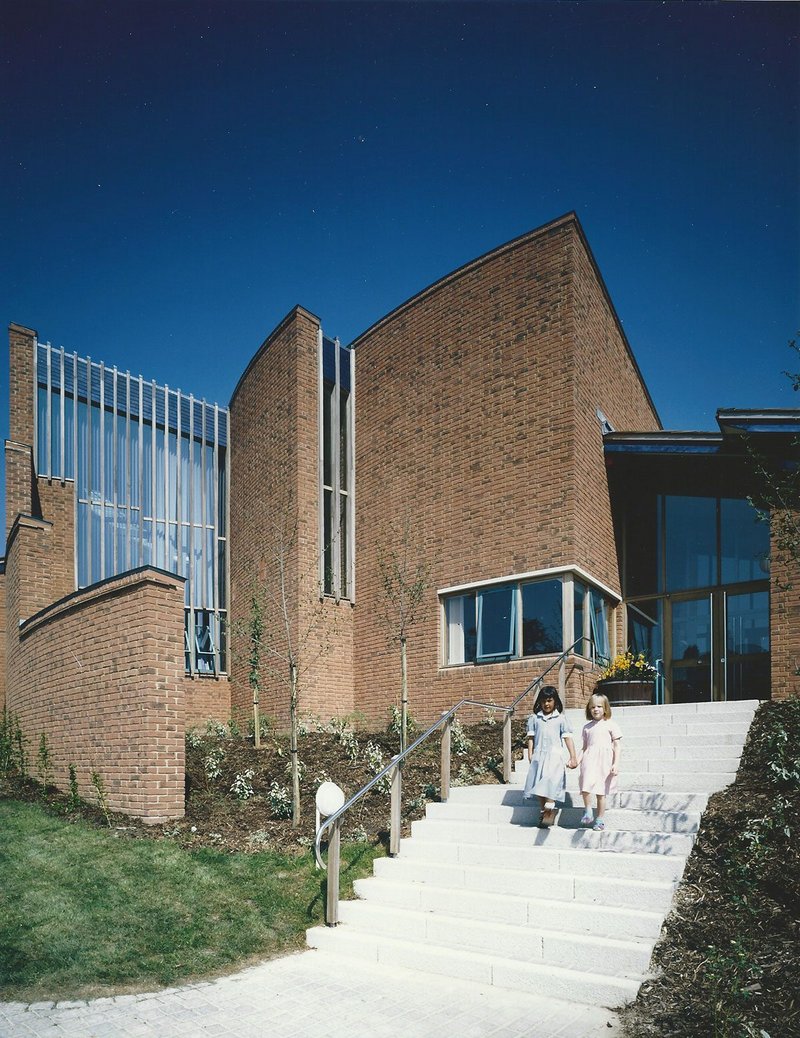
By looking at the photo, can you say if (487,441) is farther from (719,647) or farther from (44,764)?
(44,764)

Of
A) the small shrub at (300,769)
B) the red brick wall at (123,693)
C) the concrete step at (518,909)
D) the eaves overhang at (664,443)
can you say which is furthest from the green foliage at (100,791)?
the eaves overhang at (664,443)

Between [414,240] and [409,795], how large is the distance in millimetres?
8039

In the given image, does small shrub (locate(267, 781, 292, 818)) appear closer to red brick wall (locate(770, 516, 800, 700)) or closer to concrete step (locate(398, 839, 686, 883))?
concrete step (locate(398, 839, 686, 883))

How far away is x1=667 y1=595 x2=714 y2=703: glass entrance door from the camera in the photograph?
15.0 meters

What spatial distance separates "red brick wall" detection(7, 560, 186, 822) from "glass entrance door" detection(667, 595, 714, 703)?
369 inches

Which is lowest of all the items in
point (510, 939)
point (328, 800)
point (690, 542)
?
point (510, 939)

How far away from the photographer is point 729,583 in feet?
48.8

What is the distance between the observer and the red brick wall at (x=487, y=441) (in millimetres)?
14117

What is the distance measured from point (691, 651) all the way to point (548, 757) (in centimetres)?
834

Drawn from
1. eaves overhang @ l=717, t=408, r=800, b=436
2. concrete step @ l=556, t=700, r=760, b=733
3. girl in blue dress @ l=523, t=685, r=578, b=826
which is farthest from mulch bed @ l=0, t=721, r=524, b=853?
eaves overhang @ l=717, t=408, r=800, b=436

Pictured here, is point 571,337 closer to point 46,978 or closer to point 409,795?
point 409,795

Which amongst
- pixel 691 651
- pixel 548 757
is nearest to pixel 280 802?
pixel 548 757

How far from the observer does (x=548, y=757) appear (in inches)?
310

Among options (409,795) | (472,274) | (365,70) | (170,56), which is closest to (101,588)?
(409,795)
